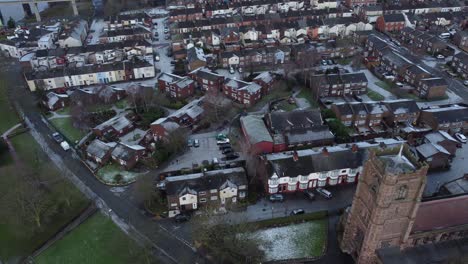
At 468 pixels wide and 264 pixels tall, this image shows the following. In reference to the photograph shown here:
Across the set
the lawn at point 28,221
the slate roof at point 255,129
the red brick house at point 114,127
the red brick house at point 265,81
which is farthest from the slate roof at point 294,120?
the lawn at point 28,221

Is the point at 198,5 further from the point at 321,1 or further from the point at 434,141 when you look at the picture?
the point at 434,141

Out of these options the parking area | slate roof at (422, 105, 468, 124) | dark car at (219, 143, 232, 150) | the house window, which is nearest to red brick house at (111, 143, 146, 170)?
the parking area

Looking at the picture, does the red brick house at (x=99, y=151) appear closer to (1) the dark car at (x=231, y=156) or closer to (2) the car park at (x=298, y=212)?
(1) the dark car at (x=231, y=156)

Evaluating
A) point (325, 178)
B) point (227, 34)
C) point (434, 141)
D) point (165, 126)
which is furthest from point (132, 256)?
point (227, 34)

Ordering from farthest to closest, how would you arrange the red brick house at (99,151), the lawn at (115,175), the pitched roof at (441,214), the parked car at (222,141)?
the parked car at (222,141), the red brick house at (99,151), the lawn at (115,175), the pitched roof at (441,214)

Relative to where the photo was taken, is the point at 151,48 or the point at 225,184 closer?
the point at 225,184

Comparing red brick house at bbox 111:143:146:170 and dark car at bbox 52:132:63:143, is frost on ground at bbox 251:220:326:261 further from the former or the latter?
dark car at bbox 52:132:63:143

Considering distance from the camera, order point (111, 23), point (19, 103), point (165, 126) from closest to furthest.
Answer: point (165, 126) < point (19, 103) < point (111, 23)
